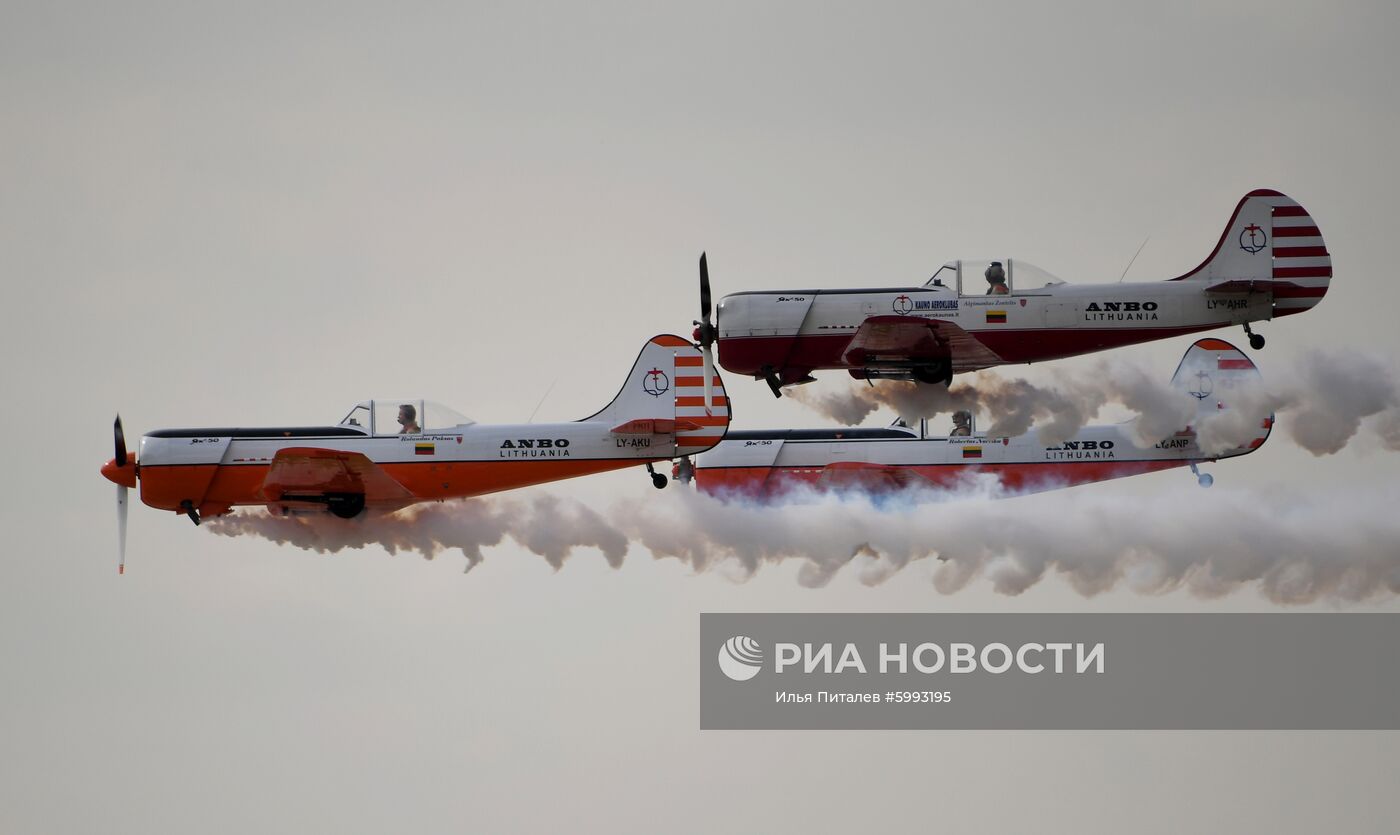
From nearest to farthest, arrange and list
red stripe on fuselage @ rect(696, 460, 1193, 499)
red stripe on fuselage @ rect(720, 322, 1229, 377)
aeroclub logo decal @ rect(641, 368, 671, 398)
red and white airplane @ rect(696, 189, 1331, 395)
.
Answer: red and white airplane @ rect(696, 189, 1331, 395) → red stripe on fuselage @ rect(720, 322, 1229, 377) → aeroclub logo decal @ rect(641, 368, 671, 398) → red stripe on fuselage @ rect(696, 460, 1193, 499)

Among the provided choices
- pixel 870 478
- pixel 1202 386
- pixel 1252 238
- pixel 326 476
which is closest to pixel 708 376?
pixel 326 476

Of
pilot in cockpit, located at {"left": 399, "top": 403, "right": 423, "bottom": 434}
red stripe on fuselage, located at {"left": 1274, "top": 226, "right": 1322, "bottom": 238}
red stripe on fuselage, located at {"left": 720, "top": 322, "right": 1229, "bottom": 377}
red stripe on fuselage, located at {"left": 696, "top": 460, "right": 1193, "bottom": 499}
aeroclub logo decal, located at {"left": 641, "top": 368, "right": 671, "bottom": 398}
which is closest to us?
red stripe on fuselage, located at {"left": 720, "top": 322, "right": 1229, "bottom": 377}

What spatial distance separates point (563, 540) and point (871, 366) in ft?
21.0

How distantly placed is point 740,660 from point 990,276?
39.6 ft

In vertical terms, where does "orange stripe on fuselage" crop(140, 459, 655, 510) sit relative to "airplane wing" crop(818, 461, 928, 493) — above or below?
below

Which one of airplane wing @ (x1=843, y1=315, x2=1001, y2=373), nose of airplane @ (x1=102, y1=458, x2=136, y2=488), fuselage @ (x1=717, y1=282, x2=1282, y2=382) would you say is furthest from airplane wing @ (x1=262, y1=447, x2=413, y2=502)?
airplane wing @ (x1=843, y1=315, x2=1001, y2=373)

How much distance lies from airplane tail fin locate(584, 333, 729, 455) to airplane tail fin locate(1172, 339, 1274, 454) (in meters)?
9.47

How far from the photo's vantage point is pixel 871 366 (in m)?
45.8

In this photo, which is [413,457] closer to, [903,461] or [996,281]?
[996,281]

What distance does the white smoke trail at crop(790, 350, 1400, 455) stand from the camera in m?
47.1

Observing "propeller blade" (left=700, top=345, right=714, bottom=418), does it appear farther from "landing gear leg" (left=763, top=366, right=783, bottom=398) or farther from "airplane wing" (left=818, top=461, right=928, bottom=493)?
"airplane wing" (left=818, top=461, right=928, bottom=493)

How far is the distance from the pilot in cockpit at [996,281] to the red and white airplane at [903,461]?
7929 mm

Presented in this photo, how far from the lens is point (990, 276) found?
151 ft

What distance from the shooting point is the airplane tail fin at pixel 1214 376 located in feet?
168
